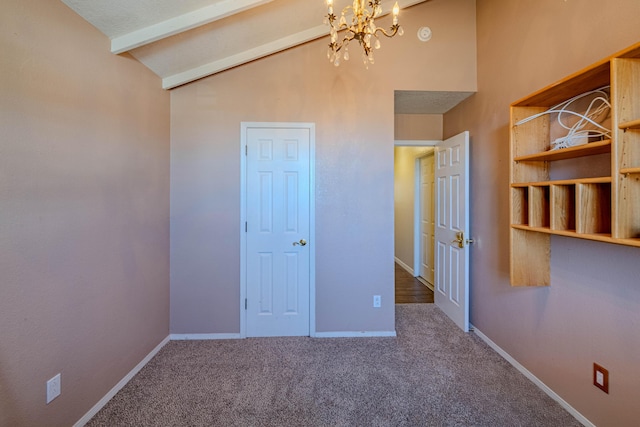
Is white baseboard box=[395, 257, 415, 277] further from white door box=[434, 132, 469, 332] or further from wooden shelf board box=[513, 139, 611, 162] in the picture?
wooden shelf board box=[513, 139, 611, 162]

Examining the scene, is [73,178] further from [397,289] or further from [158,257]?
[397,289]

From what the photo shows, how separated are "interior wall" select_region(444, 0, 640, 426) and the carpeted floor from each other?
259mm

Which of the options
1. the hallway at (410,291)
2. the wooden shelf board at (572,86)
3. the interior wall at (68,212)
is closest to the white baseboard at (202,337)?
the interior wall at (68,212)

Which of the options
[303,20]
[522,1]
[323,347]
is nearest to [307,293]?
[323,347]

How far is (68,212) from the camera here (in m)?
1.53

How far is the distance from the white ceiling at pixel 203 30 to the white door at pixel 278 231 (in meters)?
0.69

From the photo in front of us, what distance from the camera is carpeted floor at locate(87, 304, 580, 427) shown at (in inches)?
65.4

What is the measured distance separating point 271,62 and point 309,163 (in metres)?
1.02

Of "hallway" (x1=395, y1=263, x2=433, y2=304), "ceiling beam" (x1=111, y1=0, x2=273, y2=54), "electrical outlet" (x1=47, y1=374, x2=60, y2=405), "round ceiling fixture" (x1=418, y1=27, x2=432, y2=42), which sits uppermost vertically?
"round ceiling fixture" (x1=418, y1=27, x2=432, y2=42)

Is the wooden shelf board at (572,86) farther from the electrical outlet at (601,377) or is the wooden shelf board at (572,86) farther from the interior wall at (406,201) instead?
the interior wall at (406,201)

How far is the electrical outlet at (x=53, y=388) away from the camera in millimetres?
1426

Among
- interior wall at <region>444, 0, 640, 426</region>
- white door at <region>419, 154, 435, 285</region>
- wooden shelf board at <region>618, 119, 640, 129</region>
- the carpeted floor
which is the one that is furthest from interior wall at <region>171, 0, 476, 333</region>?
white door at <region>419, 154, 435, 285</region>

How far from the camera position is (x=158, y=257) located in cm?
242

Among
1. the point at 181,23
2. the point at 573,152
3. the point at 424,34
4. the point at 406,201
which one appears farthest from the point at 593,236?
the point at 406,201
